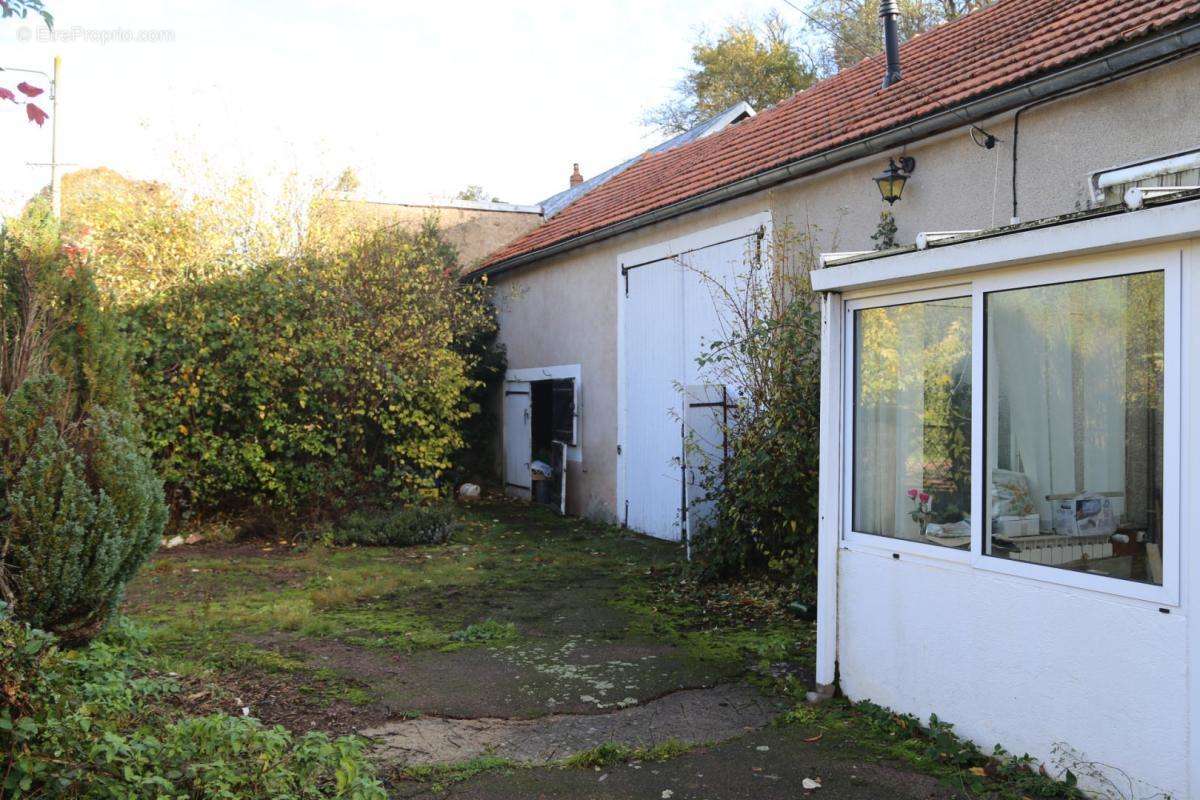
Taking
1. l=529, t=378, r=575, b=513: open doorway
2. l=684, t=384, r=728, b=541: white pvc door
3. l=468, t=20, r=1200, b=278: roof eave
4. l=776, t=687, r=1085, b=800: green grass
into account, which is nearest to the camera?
l=776, t=687, r=1085, b=800: green grass

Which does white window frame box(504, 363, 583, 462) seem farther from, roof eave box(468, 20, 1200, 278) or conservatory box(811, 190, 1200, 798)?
conservatory box(811, 190, 1200, 798)

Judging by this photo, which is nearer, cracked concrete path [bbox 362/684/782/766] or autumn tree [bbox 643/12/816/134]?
cracked concrete path [bbox 362/684/782/766]

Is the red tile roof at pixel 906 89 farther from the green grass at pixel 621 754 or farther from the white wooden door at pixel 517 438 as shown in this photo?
the green grass at pixel 621 754

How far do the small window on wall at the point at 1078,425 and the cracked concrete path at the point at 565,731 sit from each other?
1714 mm

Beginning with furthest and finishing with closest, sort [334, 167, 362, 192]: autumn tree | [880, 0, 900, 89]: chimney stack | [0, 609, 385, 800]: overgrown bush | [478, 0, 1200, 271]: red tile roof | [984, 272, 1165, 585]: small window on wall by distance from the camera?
[334, 167, 362, 192]: autumn tree < [880, 0, 900, 89]: chimney stack < [478, 0, 1200, 271]: red tile roof < [984, 272, 1165, 585]: small window on wall < [0, 609, 385, 800]: overgrown bush

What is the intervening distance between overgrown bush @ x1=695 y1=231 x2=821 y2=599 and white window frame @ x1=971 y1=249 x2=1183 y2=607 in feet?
9.38

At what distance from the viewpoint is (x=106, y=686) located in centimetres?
404

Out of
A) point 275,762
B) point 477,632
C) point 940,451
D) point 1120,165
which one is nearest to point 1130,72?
point 1120,165

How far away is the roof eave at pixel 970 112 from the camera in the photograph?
583cm

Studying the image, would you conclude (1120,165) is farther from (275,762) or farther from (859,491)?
(275,762)

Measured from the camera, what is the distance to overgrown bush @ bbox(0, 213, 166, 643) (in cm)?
490

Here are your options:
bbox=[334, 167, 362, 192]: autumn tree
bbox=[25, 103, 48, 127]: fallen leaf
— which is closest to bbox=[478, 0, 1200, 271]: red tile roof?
bbox=[334, 167, 362, 192]: autumn tree

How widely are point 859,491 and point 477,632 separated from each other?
3151 mm

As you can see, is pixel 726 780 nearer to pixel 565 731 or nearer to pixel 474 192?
pixel 565 731
